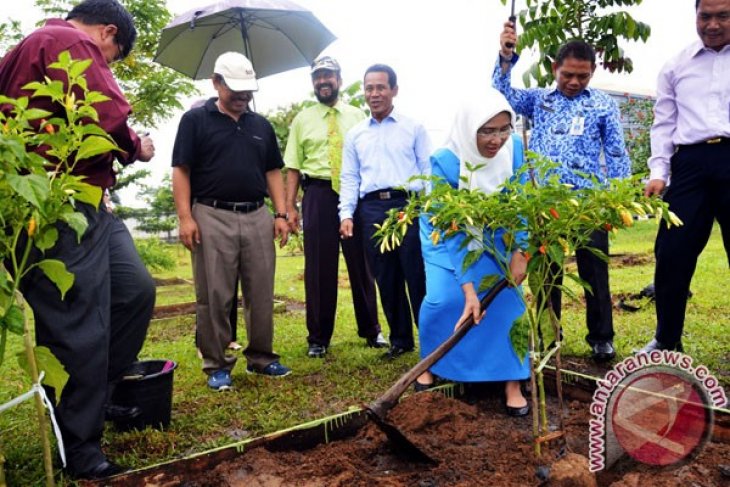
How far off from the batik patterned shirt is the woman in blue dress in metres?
0.70

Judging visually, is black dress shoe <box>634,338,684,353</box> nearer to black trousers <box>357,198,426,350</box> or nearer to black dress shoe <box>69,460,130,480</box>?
black trousers <box>357,198,426,350</box>

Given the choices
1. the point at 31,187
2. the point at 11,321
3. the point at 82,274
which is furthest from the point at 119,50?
the point at 11,321

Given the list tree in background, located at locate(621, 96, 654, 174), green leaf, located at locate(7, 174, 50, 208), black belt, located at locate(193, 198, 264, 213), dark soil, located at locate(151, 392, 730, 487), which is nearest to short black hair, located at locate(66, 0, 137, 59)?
black belt, located at locate(193, 198, 264, 213)

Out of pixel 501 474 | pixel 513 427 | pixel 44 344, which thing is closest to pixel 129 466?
pixel 44 344

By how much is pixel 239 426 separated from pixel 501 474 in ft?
4.64

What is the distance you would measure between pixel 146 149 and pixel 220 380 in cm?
150

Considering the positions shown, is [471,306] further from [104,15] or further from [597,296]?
[104,15]

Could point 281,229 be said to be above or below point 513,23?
below

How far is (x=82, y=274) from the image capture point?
7.67 ft

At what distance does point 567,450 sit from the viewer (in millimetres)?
2326

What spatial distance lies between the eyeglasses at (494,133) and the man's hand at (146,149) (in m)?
1.52

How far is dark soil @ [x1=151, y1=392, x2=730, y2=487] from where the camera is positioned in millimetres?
2119

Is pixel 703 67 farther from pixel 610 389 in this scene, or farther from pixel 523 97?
pixel 610 389

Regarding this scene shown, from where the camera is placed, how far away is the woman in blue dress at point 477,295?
2.92 meters
